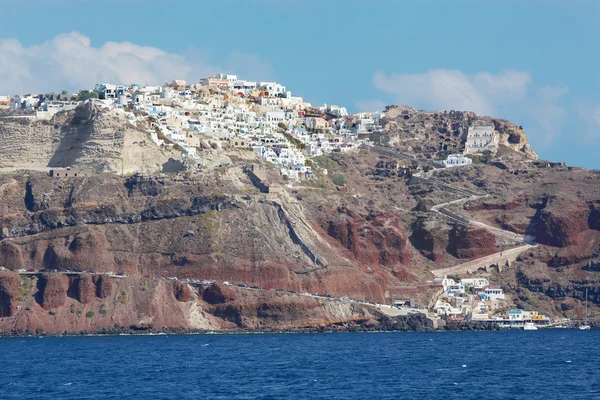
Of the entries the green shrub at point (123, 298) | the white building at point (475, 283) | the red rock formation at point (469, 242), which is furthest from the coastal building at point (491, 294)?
the green shrub at point (123, 298)

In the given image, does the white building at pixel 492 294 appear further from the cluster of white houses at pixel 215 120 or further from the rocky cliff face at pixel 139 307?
the cluster of white houses at pixel 215 120

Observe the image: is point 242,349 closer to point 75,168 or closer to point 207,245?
point 207,245

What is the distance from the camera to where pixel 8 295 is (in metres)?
132

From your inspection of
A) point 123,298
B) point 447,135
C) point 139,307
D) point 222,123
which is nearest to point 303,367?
point 139,307

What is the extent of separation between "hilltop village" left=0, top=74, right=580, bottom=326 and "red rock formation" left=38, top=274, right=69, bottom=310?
3.67 m

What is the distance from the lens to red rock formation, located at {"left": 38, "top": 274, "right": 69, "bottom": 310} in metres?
133

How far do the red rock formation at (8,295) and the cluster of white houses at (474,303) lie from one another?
43513 millimetres

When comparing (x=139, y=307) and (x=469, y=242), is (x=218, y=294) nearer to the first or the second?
(x=139, y=307)

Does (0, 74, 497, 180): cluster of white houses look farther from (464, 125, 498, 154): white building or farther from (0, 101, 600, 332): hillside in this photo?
(0, 101, 600, 332): hillside

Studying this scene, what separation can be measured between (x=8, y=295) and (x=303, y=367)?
128ft

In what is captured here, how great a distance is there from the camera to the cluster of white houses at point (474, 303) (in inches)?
5822

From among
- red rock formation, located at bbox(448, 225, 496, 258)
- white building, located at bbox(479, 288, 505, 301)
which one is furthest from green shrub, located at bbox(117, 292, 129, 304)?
red rock formation, located at bbox(448, 225, 496, 258)

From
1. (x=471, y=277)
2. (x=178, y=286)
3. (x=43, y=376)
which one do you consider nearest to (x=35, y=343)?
(x=178, y=286)

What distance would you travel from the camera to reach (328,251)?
14438 cm
